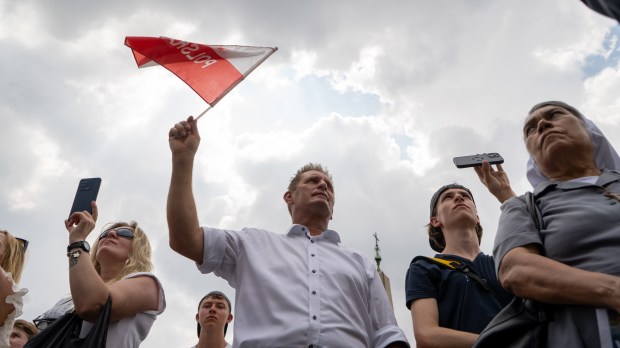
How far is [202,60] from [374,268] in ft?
7.87

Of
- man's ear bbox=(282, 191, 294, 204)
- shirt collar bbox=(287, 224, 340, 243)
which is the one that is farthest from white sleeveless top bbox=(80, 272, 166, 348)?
man's ear bbox=(282, 191, 294, 204)

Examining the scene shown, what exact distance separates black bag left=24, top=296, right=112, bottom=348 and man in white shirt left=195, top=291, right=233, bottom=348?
101 inches

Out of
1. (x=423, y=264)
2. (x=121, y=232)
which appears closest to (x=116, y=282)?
(x=121, y=232)

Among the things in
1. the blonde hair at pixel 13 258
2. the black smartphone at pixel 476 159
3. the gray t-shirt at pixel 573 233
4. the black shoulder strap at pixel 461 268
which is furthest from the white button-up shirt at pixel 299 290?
the blonde hair at pixel 13 258

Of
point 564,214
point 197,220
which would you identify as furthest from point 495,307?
point 197,220

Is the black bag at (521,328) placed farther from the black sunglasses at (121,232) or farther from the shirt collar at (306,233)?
the black sunglasses at (121,232)

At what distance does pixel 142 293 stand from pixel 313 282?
1113 millimetres

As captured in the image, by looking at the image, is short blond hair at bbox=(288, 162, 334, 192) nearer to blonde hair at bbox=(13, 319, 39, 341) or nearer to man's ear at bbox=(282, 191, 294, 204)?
man's ear at bbox=(282, 191, 294, 204)

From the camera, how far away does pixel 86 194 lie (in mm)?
4051

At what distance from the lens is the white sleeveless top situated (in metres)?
3.32

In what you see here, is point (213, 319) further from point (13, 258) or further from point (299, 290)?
point (299, 290)

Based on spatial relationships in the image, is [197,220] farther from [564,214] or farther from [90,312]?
[564,214]

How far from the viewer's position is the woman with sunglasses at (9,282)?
403cm

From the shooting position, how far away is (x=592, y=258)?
2.18 m
